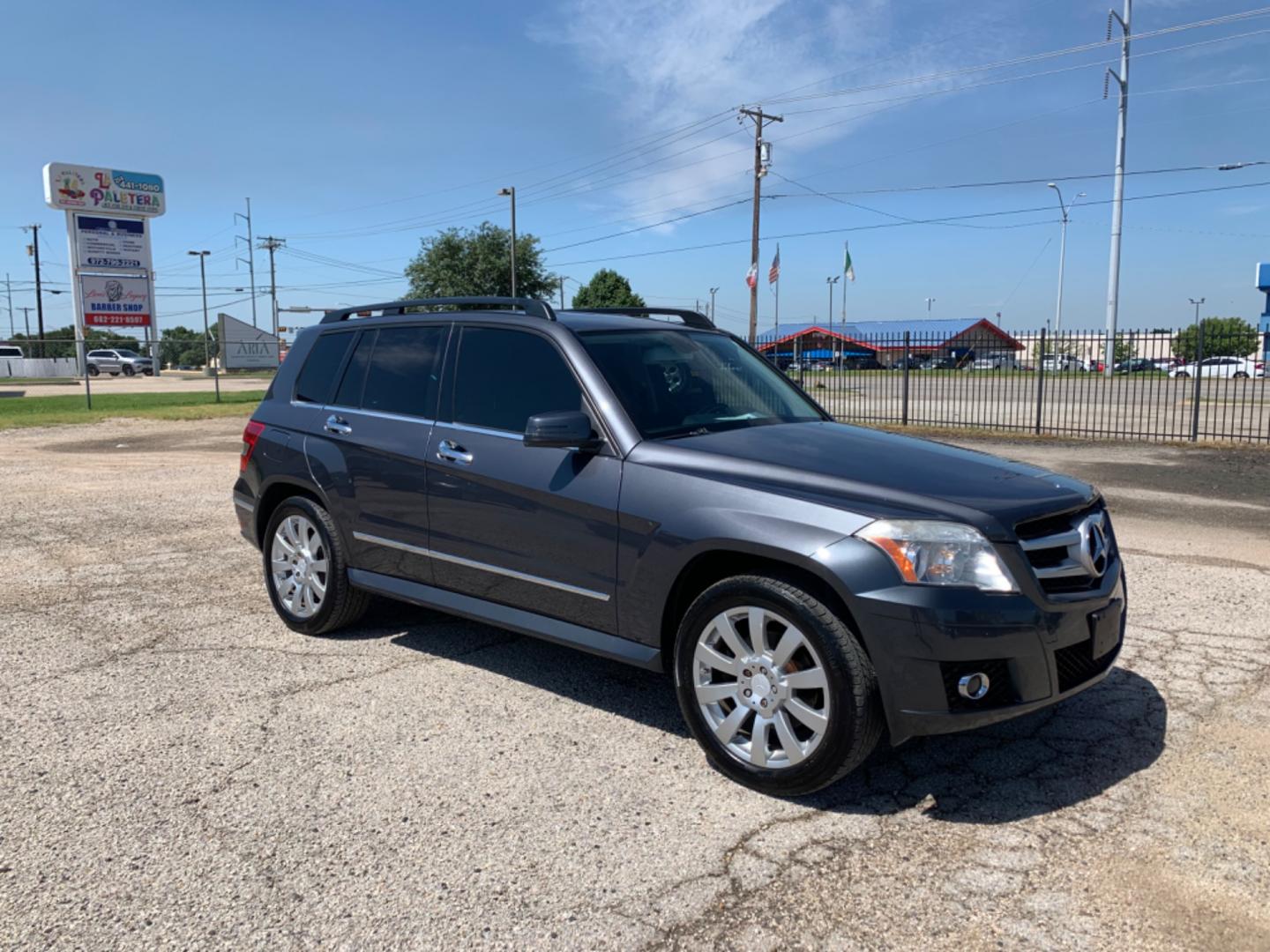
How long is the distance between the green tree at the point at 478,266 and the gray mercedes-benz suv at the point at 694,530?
55.7 metres

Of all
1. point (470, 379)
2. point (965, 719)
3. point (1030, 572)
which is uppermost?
point (470, 379)

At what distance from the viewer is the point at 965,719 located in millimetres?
3150

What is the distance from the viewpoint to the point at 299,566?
5.33m

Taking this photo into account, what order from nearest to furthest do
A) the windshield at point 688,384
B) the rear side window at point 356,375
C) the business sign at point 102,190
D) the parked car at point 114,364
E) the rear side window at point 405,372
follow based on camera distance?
the windshield at point 688,384
the rear side window at point 405,372
the rear side window at point 356,375
the business sign at point 102,190
the parked car at point 114,364

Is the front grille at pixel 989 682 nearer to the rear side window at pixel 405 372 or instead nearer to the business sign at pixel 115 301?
the rear side window at pixel 405 372

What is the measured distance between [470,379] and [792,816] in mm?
2488

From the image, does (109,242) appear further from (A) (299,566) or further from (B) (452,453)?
(B) (452,453)

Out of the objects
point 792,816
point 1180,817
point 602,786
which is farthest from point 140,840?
point 1180,817

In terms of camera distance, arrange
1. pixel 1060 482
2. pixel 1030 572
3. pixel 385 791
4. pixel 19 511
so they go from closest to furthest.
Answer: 1. pixel 1030 572
2. pixel 385 791
3. pixel 1060 482
4. pixel 19 511

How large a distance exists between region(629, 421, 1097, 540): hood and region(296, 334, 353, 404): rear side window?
235cm

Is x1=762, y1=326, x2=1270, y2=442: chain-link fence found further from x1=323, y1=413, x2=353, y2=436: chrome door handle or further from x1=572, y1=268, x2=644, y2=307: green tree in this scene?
x1=572, y1=268, x2=644, y2=307: green tree

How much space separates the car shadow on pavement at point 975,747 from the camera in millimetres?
3455

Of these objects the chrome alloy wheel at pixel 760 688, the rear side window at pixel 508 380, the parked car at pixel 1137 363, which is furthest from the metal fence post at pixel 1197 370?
the chrome alloy wheel at pixel 760 688

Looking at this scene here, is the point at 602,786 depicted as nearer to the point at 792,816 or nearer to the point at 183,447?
the point at 792,816
